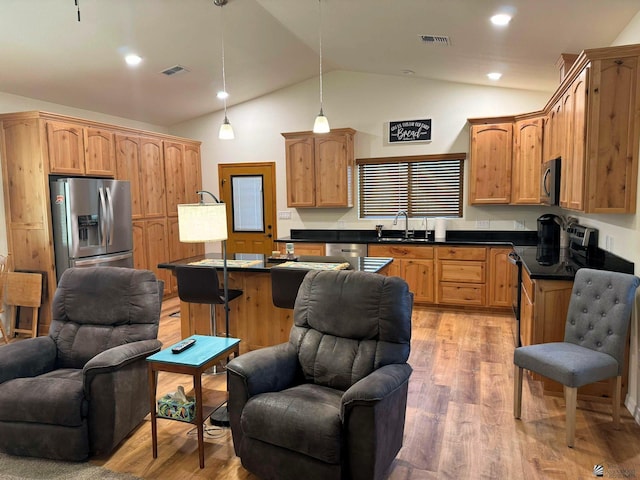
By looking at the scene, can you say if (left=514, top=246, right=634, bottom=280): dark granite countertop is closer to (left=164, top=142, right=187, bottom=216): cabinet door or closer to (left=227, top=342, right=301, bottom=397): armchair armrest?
(left=227, top=342, right=301, bottom=397): armchair armrest

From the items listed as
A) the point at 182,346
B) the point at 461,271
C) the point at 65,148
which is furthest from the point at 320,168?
the point at 182,346

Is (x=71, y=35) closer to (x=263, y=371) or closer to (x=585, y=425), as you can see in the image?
(x=263, y=371)

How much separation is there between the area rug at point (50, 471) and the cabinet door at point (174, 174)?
4.47 meters

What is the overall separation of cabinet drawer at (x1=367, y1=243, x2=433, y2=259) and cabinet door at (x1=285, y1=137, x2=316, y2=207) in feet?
3.76

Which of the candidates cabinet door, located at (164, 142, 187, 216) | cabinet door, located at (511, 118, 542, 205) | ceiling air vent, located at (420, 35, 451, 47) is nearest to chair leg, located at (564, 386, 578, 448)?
ceiling air vent, located at (420, 35, 451, 47)

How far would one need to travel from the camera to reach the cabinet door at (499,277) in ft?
17.6

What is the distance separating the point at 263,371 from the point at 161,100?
4.85 m

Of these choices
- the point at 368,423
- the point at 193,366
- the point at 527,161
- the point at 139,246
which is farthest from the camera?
the point at 139,246

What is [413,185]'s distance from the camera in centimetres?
623

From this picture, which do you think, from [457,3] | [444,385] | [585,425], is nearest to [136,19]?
[457,3]

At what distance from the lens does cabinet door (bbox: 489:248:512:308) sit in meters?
5.35

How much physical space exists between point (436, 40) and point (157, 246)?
4519 millimetres

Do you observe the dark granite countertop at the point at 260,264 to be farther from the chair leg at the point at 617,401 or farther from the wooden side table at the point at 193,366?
the chair leg at the point at 617,401

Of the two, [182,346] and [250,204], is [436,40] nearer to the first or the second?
[182,346]
